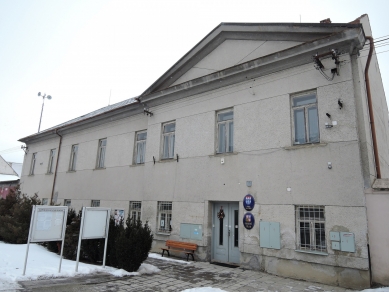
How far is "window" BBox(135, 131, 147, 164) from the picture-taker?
47.3 ft

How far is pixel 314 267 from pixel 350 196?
218 centimetres

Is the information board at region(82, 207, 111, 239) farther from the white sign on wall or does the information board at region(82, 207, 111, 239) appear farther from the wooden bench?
the wooden bench

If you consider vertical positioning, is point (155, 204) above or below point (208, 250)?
above

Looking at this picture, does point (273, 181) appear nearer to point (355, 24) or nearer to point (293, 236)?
point (293, 236)

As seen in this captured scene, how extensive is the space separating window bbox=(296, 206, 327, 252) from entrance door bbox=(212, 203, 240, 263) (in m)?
2.30

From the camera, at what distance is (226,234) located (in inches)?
408

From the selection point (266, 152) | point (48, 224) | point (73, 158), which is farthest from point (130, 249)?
point (73, 158)

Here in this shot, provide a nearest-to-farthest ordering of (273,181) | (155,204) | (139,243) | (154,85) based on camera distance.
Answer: (139,243) < (273,181) < (155,204) < (154,85)

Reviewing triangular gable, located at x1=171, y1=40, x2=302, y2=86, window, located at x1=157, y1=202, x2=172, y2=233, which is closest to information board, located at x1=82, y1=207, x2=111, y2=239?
window, located at x1=157, y1=202, x2=172, y2=233

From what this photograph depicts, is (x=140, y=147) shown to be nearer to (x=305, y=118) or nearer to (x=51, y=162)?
(x=305, y=118)

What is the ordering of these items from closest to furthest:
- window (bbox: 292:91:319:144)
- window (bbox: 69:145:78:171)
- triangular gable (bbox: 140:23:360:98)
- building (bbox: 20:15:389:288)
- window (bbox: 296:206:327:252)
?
building (bbox: 20:15:389:288) < window (bbox: 296:206:327:252) < window (bbox: 292:91:319:144) < triangular gable (bbox: 140:23:360:98) < window (bbox: 69:145:78:171)

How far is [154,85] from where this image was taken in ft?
44.3

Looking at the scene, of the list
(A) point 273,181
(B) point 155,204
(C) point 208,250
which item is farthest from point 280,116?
(B) point 155,204

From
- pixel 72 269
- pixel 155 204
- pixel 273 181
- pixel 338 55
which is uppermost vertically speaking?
pixel 338 55
